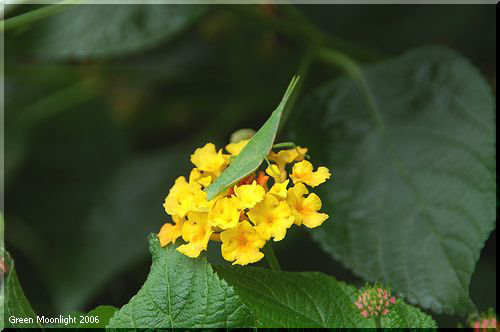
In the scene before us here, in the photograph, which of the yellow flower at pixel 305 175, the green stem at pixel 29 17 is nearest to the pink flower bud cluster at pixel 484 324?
the yellow flower at pixel 305 175

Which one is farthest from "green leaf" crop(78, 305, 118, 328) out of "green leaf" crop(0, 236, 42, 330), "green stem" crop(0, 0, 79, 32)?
"green stem" crop(0, 0, 79, 32)

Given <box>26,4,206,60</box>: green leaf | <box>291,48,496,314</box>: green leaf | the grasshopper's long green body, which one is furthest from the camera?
<box>26,4,206,60</box>: green leaf

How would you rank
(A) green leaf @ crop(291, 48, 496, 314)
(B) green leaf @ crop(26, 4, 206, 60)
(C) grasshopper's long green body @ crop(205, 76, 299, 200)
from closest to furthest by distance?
(C) grasshopper's long green body @ crop(205, 76, 299, 200) → (A) green leaf @ crop(291, 48, 496, 314) → (B) green leaf @ crop(26, 4, 206, 60)

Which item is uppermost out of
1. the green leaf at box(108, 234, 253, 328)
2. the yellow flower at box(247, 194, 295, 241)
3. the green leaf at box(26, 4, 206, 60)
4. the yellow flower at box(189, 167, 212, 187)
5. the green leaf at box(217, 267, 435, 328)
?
the green leaf at box(26, 4, 206, 60)

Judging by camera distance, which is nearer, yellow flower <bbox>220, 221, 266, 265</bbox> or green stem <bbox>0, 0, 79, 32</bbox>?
yellow flower <bbox>220, 221, 266, 265</bbox>

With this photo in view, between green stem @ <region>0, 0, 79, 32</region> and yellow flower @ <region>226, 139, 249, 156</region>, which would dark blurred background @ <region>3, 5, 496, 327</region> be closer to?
green stem @ <region>0, 0, 79, 32</region>

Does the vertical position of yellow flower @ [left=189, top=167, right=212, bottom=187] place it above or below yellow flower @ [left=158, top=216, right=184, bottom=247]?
above
